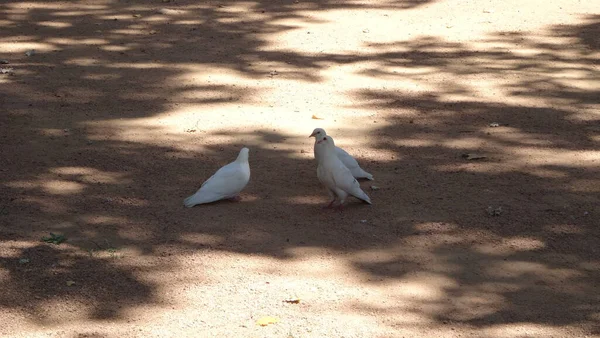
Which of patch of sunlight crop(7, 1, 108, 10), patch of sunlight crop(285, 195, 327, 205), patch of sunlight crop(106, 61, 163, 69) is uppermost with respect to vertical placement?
patch of sunlight crop(7, 1, 108, 10)

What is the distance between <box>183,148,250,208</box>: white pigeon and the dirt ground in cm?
11

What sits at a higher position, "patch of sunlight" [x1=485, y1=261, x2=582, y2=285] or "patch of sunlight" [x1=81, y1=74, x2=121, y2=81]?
"patch of sunlight" [x1=81, y1=74, x2=121, y2=81]


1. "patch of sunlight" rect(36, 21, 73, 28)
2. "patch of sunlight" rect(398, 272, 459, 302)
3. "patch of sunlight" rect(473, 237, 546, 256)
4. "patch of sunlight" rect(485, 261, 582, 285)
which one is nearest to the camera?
"patch of sunlight" rect(398, 272, 459, 302)

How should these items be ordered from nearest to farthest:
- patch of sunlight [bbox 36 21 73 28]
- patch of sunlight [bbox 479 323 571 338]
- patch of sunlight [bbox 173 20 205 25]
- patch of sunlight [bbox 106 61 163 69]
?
patch of sunlight [bbox 479 323 571 338]
patch of sunlight [bbox 106 61 163 69]
patch of sunlight [bbox 36 21 73 28]
patch of sunlight [bbox 173 20 205 25]

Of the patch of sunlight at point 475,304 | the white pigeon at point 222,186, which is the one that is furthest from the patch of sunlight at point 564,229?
the white pigeon at point 222,186

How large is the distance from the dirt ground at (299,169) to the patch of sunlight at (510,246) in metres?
0.01

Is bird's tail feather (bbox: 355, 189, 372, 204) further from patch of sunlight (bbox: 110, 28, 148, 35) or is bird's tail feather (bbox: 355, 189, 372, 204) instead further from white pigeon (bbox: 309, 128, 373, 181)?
patch of sunlight (bbox: 110, 28, 148, 35)

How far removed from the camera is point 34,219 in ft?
19.6

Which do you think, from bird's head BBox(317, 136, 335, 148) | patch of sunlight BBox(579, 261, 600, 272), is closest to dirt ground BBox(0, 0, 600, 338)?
patch of sunlight BBox(579, 261, 600, 272)

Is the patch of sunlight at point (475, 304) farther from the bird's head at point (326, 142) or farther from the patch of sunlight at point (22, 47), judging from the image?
the patch of sunlight at point (22, 47)

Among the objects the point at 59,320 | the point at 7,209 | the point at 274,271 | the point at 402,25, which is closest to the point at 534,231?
the point at 274,271

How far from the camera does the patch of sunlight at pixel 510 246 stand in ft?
18.7

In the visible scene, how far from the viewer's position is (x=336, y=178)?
6.17 metres

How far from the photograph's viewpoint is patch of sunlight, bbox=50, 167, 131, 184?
6.65 m
